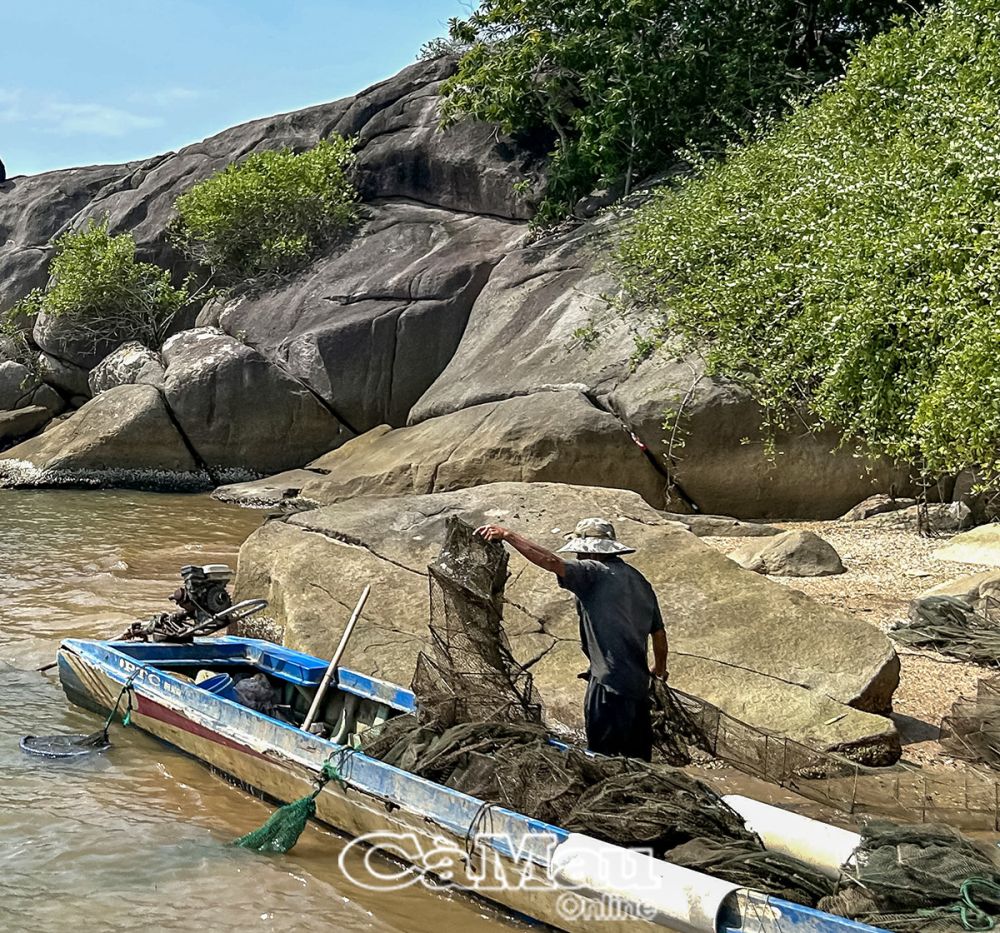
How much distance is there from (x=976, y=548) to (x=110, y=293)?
70.5 ft

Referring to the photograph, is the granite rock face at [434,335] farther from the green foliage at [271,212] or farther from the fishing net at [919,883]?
the fishing net at [919,883]

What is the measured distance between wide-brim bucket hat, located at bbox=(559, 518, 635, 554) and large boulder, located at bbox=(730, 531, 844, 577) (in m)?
5.62

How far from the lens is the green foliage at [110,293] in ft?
Result: 89.2

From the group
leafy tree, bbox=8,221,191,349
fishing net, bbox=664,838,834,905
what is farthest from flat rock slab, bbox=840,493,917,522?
leafy tree, bbox=8,221,191,349

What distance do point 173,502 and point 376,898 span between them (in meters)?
16.0

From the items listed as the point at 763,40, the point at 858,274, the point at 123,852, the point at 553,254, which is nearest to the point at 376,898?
the point at 123,852

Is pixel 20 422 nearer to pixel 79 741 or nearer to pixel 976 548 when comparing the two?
pixel 79 741

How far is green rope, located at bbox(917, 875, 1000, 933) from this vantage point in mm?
4352

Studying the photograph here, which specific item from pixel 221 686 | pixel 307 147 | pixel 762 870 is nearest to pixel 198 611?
pixel 221 686

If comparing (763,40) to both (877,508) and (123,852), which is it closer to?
(877,508)

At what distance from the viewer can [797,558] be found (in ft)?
39.3

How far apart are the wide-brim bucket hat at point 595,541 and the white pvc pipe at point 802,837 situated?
1545 mm

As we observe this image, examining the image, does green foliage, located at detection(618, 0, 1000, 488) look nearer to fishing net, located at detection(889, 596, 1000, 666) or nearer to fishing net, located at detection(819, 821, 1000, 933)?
fishing net, located at detection(889, 596, 1000, 666)

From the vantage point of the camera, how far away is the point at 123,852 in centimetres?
637
